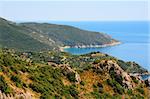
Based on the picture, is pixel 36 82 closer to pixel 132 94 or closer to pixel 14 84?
pixel 14 84

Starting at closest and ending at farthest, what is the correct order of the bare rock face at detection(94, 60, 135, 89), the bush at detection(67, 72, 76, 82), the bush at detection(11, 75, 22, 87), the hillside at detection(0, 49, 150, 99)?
the bush at detection(11, 75, 22, 87), the hillside at detection(0, 49, 150, 99), the bush at detection(67, 72, 76, 82), the bare rock face at detection(94, 60, 135, 89)

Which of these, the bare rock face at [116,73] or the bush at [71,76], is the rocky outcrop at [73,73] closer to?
the bush at [71,76]

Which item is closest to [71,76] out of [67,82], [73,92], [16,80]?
[67,82]

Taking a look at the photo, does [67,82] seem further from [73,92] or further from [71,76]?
[73,92]

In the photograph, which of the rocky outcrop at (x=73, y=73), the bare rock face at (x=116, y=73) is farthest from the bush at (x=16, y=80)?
the bare rock face at (x=116, y=73)

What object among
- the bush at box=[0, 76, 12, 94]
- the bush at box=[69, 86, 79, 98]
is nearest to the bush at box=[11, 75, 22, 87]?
the bush at box=[0, 76, 12, 94]

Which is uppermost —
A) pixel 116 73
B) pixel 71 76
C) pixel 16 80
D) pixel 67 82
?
pixel 16 80

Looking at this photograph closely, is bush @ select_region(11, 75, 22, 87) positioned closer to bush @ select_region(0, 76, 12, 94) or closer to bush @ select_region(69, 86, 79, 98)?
bush @ select_region(0, 76, 12, 94)

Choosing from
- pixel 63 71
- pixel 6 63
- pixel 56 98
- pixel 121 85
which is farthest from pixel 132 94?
pixel 6 63

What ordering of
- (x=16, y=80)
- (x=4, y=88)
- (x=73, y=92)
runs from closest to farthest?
(x=4, y=88) → (x=16, y=80) → (x=73, y=92)
